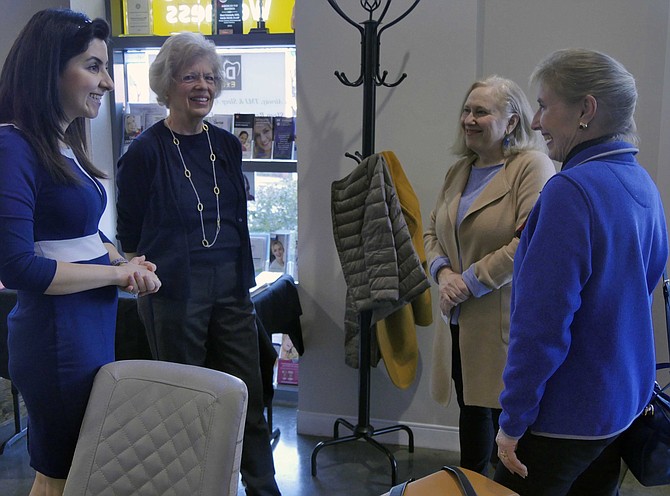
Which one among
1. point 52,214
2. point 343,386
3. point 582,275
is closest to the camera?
point 582,275

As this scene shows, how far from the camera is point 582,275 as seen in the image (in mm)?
1136

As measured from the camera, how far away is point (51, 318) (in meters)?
1.42

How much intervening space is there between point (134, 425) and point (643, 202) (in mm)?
1093

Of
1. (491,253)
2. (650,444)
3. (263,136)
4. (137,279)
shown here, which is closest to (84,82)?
(137,279)

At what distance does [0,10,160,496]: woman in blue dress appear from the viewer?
136 cm

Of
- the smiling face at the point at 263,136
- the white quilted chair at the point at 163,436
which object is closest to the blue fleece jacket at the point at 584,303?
the white quilted chair at the point at 163,436

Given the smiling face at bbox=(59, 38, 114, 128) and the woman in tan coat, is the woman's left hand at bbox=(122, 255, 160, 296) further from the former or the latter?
the woman in tan coat

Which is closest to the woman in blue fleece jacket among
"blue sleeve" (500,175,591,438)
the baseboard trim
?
"blue sleeve" (500,175,591,438)

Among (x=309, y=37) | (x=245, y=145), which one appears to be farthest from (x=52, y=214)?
(x=245, y=145)

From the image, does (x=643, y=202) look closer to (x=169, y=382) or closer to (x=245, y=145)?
(x=169, y=382)

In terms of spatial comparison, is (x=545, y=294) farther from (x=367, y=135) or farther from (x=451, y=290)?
(x=367, y=135)

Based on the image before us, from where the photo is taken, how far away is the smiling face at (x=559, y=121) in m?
1.23

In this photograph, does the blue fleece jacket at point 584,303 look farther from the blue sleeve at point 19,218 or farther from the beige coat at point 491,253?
the blue sleeve at point 19,218

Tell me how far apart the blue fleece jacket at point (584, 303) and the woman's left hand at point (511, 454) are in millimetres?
34
